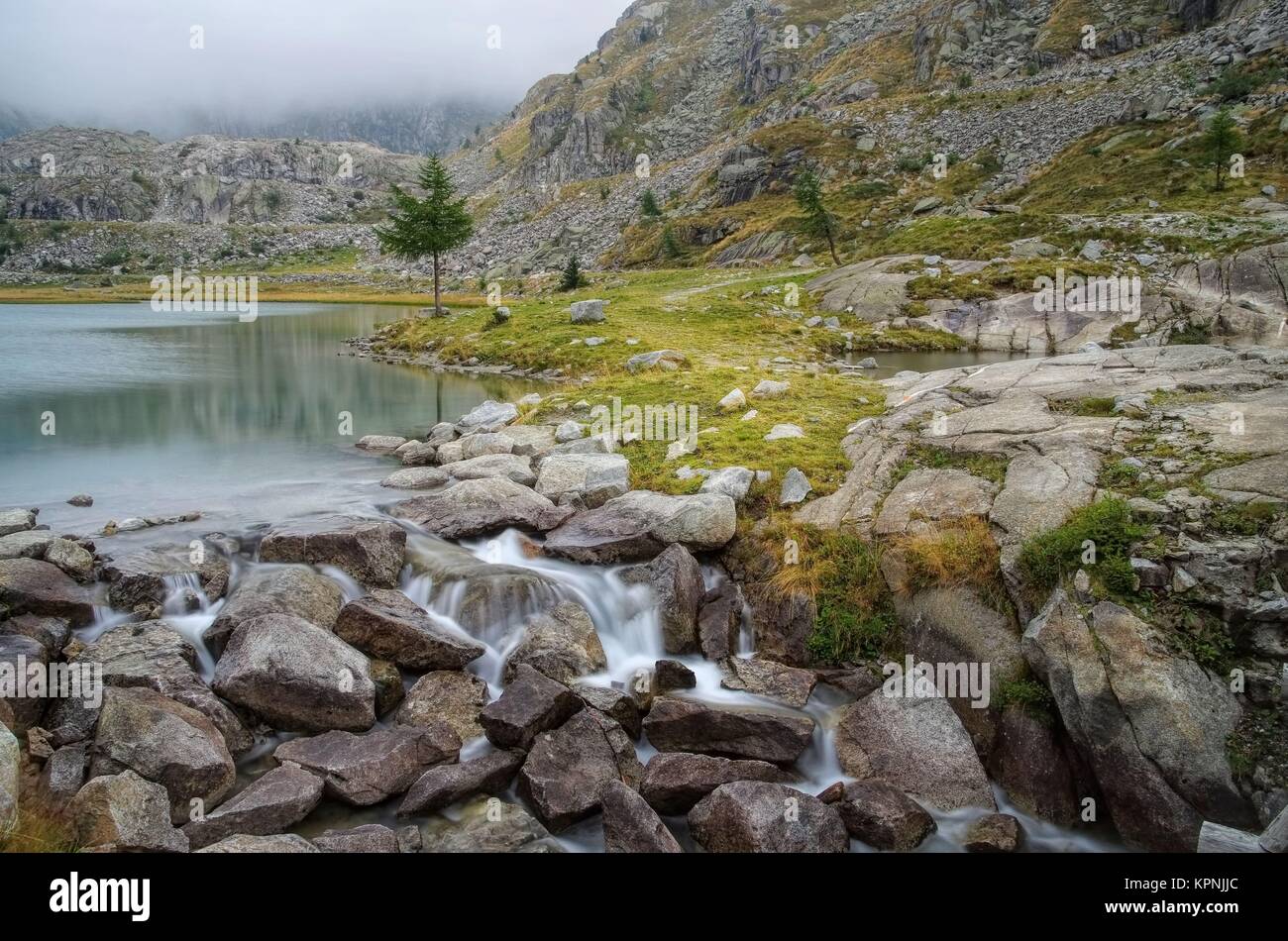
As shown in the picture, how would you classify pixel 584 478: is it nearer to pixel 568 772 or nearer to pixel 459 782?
pixel 568 772

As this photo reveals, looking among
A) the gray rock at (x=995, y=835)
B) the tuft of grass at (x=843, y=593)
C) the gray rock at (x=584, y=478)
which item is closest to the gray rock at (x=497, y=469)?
the gray rock at (x=584, y=478)

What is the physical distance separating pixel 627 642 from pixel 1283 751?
925 cm

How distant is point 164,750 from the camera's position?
920 centimetres

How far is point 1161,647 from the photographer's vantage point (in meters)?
9.09

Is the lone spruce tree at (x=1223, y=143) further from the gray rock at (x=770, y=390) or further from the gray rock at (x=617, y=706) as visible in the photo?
the gray rock at (x=617, y=706)

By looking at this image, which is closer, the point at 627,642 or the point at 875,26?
the point at 627,642

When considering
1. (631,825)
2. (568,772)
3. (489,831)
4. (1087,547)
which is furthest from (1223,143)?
(489,831)

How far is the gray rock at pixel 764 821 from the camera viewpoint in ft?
28.4

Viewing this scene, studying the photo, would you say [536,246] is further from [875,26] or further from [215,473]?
[215,473]

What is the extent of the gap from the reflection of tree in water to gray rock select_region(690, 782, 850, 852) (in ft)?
74.3

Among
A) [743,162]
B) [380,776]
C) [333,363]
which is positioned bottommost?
[380,776]

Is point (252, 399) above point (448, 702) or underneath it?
above

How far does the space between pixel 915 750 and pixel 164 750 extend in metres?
10.3
